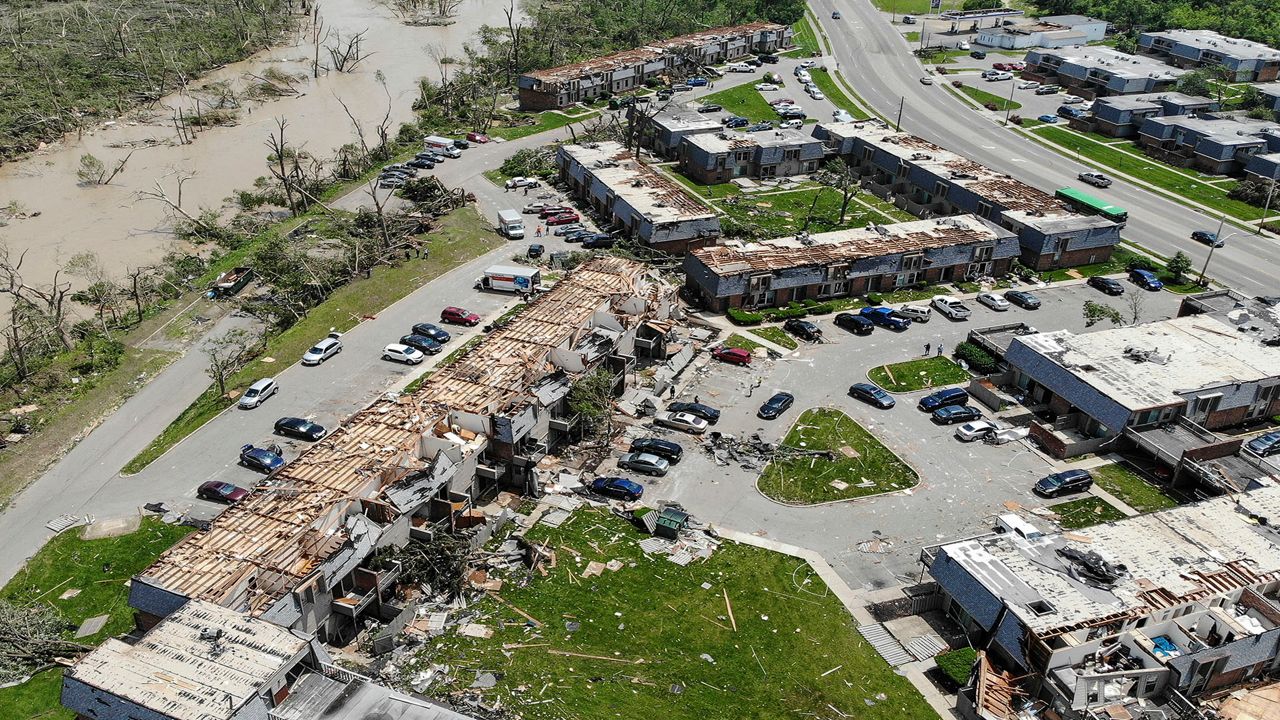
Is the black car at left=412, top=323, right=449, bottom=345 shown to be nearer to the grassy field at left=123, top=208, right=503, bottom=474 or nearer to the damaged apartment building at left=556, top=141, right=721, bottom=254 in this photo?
the grassy field at left=123, top=208, right=503, bottom=474

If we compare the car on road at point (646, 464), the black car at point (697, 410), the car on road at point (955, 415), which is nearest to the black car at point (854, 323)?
the car on road at point (955, 415)

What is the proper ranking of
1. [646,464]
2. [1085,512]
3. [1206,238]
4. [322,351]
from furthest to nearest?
[1206,238], [322,351], [646,464], [1085,512]

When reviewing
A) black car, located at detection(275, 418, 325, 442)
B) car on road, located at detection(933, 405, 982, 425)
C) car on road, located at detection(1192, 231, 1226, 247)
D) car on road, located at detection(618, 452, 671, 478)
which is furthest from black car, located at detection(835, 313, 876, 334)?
car on road, located at detection(1192, 231, 1226, 247)

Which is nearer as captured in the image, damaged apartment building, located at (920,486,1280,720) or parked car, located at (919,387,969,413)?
damaged apartment building, located at (920,486,1280,720)

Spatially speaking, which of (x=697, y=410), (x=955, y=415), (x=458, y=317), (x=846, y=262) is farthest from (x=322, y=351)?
(x=955, y=415)

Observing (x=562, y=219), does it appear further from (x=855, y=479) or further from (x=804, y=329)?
(x=855, y=479)
